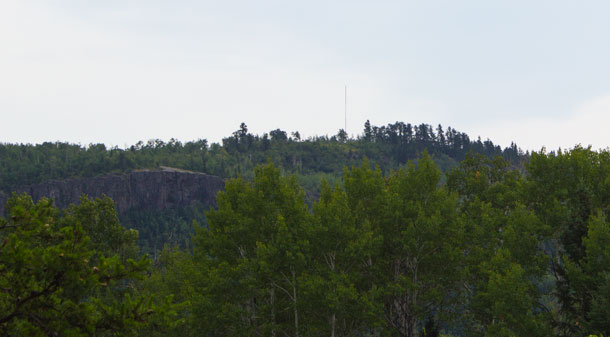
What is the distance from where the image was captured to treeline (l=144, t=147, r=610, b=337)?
28203 mm

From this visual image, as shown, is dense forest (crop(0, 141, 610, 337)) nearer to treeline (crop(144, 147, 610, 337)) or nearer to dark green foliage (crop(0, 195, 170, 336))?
treeline (crop(144, 147, 610, 337))

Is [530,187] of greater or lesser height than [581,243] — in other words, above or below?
above

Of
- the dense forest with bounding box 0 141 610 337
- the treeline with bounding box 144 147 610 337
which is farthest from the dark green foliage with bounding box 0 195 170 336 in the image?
the treeline with bounding box 144 147 610 337

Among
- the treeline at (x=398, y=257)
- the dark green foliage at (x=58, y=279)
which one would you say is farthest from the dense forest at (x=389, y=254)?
the dark green foliage at (x=58, y=279)

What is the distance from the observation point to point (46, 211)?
945 centimetres

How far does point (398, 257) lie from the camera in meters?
32.5

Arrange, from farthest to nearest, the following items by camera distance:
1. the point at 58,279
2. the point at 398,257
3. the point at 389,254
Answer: the point at 389,254
the point at 398,257
the point at 58,279

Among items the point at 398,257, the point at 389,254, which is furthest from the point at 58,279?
the point at 389,254

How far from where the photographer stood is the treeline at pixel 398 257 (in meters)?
28.2

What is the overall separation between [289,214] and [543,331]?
14.6 meters

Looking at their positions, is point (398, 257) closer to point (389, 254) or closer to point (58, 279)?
point (389, 254)

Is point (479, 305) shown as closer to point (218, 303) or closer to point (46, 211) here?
point (218, 303)

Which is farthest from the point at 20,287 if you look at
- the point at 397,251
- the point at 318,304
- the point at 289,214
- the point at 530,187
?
the point at 530,187

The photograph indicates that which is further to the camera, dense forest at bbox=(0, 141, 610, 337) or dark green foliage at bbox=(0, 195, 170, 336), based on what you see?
dense forest at bbox=(0, 141, 610, 337)
